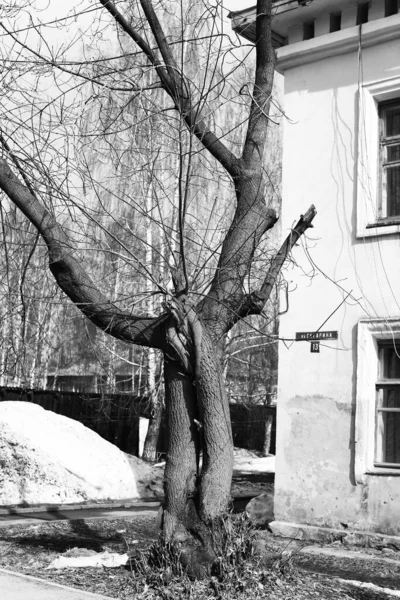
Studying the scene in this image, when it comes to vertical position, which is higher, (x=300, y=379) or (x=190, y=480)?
(x=300, y=379)

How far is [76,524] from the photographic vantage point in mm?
12367

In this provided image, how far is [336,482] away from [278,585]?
478cm

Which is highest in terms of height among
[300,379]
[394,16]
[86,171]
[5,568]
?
[394,16]

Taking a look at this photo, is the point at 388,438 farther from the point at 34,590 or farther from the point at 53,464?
the point at 53,464

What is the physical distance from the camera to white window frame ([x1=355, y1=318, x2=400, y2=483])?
11016mm

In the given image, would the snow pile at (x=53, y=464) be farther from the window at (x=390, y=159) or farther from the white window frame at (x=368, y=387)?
the window at (x=390, y=159)

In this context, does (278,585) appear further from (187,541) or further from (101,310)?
(101,310)

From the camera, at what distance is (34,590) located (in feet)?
22.1

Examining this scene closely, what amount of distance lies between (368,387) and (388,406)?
0.36 metres

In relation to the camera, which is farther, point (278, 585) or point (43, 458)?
point (43, 458)

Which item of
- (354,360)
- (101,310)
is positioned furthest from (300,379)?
(101,310)

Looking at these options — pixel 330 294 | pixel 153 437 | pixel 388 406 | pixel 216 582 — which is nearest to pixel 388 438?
pixel 388 406

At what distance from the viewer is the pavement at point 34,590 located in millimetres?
6472

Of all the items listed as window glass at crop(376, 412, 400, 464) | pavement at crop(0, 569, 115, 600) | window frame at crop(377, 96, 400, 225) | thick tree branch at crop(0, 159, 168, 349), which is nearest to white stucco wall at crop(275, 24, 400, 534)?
window frame at crop(377, 96, 400, 225)
